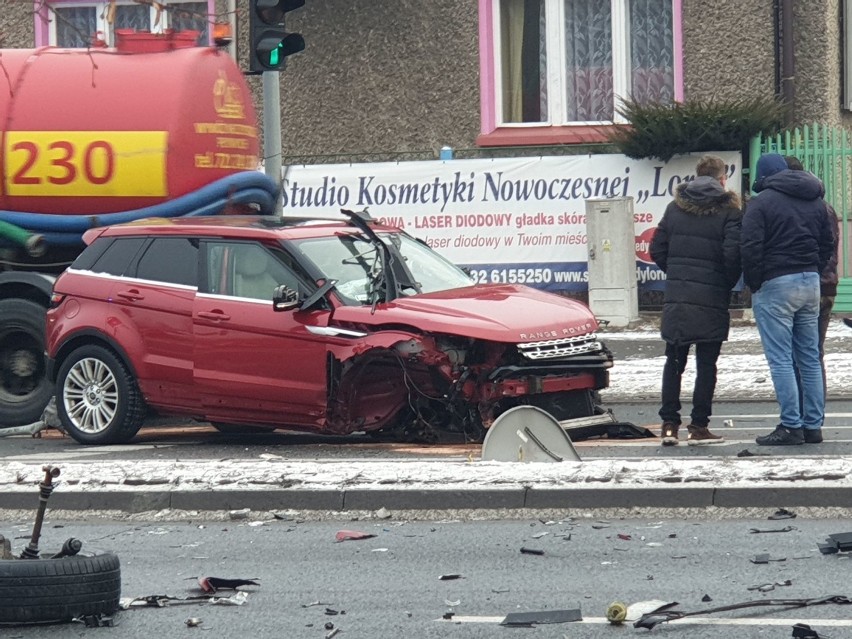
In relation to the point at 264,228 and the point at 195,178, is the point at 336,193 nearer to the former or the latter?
the point at 195,178

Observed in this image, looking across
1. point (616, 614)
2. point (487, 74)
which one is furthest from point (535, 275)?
point (616, 614)

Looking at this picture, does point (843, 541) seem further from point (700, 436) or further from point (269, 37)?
point (269, 37)

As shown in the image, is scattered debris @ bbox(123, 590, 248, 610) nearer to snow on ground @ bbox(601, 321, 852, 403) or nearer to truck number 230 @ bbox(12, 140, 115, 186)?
truck number 230 @ bbox(12, 140, 115, 186)

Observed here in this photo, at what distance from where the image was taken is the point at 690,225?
1045cm

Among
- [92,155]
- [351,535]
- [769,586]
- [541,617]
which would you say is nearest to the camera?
[541,617]

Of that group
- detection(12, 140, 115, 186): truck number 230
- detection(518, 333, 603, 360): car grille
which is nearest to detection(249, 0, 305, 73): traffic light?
detection(12, 140, 115, 186): truck number 230

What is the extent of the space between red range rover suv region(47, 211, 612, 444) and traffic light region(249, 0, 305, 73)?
6.77 ft

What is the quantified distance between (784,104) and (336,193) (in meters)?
5.62

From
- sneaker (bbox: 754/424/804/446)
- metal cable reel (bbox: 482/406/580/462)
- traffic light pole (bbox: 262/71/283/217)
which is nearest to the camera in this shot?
Answer: metal cable reel (bbox: 482/406/580/462)

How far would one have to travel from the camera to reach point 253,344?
11242mm

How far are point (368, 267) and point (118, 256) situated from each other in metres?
2.03

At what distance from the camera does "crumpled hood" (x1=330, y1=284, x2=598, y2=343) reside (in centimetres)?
1056

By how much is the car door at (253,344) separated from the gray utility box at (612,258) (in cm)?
773

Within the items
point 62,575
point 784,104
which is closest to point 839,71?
point 784,104
